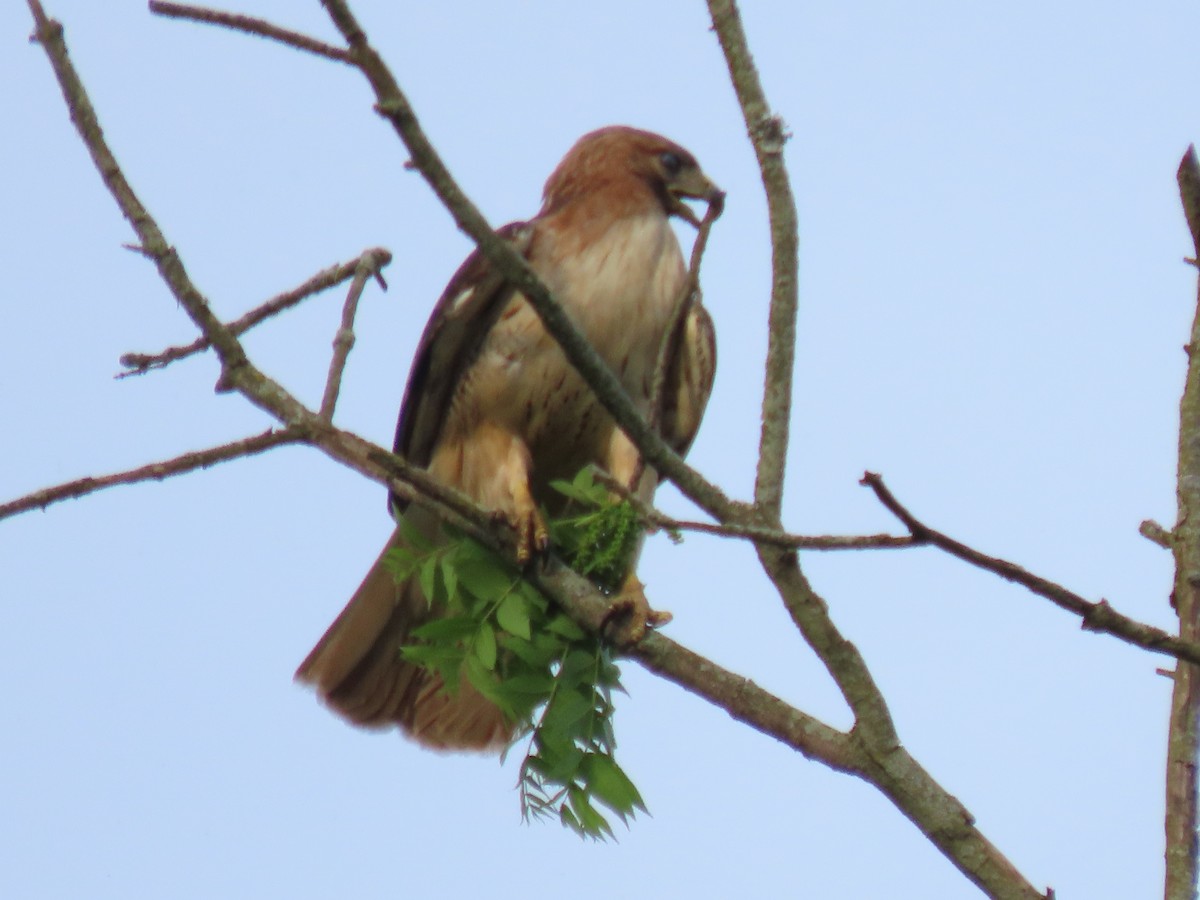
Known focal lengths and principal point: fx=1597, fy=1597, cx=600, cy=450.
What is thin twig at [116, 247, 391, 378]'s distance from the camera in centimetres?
358

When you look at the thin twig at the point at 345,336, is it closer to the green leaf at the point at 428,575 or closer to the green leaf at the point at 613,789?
the green leaf at the point at 428,575

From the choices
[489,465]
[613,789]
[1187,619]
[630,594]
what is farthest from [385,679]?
[1187,619]

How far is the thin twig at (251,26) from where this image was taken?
257 cm

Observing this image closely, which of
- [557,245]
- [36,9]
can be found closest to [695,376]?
[557,245]

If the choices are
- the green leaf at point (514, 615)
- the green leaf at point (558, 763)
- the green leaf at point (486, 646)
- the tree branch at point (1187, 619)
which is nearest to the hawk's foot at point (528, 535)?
the green leaf at point (514, 615)

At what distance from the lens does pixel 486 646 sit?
3.81 metres

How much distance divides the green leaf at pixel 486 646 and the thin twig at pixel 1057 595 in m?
1.79

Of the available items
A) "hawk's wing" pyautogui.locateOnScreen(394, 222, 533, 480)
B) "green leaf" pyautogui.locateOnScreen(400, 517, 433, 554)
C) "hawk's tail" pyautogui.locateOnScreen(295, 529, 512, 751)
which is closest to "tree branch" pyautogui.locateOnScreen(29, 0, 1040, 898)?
"green leaf" pyautogui.locateOnScreen(400, 517, 433, 554)

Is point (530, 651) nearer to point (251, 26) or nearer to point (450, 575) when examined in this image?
point (450, 575)

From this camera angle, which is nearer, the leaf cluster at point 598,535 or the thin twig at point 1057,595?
the thin twig at point 1057,595

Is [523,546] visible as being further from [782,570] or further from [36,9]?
[36,9]

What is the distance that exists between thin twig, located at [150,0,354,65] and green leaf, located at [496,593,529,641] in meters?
1.66

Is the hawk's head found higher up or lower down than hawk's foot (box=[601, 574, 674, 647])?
higher up

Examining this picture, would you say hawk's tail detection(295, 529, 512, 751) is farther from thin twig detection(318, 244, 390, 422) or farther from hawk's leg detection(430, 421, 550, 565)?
thin twig detection(318, 244, 390, 422)
